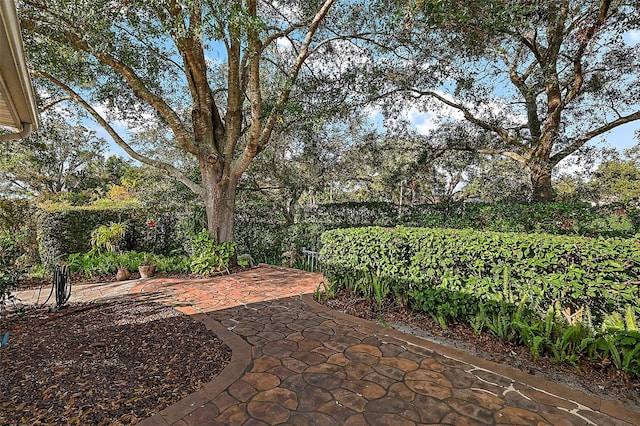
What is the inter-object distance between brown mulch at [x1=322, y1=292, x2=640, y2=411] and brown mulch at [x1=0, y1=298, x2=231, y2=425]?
1996mm

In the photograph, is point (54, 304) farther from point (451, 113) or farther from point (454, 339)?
point (451, 113)

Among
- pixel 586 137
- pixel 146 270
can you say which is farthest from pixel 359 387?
pixel 586 137

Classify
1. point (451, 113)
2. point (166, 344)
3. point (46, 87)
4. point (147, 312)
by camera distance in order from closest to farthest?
point (166, 344)
point (147, 312)
point (46, 87)
point (451, 113)

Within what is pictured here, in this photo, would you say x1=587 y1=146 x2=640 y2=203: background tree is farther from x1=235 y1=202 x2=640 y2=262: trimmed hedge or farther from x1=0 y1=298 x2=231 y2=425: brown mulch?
x1=0 y1=298 x2=231 y2=425: brown mulch

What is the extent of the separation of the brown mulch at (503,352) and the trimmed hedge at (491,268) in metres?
0.21

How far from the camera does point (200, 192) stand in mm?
6859

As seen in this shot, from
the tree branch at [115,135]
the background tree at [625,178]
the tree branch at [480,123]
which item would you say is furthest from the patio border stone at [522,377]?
the background tree at [625,178]

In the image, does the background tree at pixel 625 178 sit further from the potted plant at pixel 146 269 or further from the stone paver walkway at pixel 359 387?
the potted plant at pixel 146 269

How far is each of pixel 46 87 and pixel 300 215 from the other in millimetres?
6423

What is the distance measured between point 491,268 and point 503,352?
2.78 ft

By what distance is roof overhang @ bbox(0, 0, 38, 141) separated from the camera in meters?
1.24

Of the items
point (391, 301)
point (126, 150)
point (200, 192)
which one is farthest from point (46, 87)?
point (391, 301)

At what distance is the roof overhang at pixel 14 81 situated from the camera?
1.24m

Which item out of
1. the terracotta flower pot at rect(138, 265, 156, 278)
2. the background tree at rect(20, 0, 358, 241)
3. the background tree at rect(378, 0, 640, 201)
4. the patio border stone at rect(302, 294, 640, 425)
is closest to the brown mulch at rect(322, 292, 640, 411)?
the patio border stone at rect(302, 294, 640, 425)
